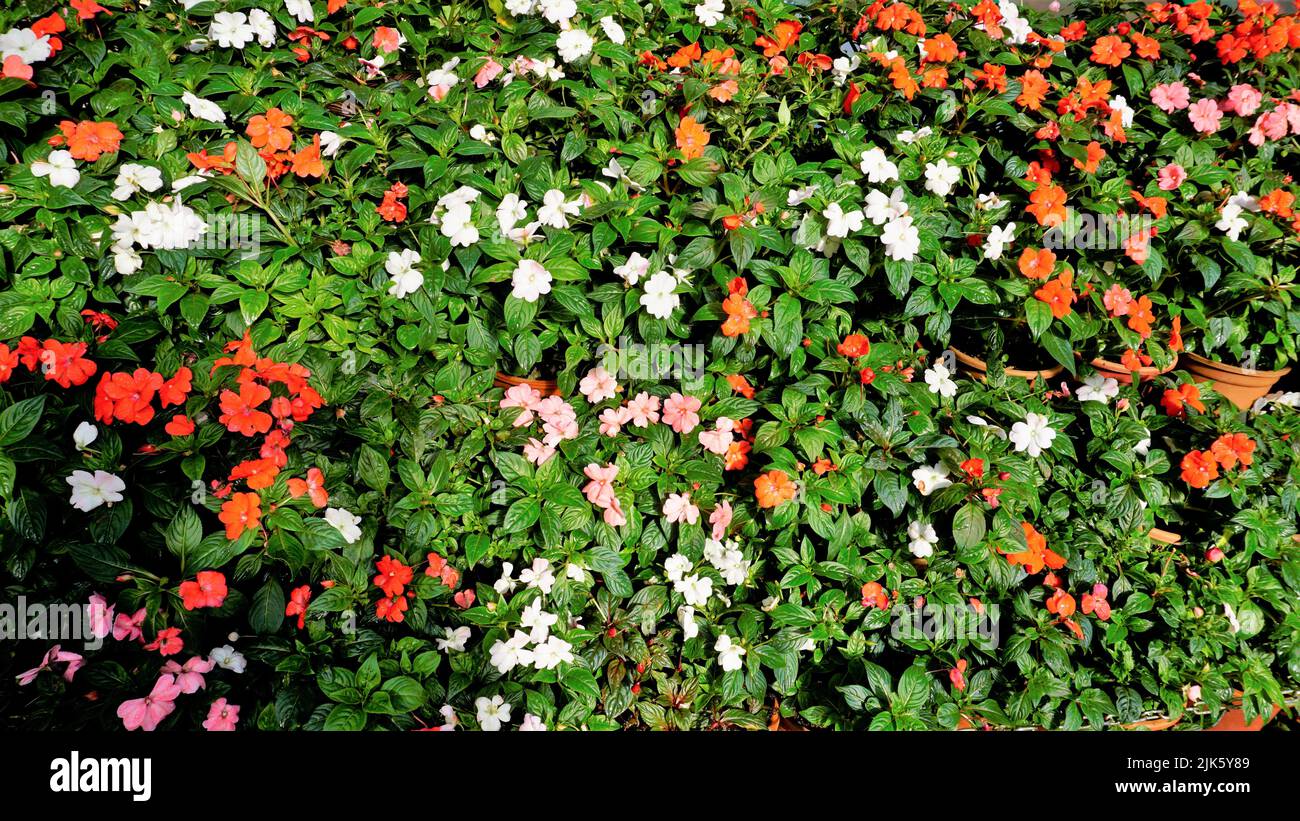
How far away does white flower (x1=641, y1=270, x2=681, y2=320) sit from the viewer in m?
1.97

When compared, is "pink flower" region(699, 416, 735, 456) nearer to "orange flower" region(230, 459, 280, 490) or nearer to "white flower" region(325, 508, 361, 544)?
"white flower" region(325, 508, 361, 544)

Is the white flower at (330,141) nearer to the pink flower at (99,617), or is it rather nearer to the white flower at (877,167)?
the pink flower at (99,617)

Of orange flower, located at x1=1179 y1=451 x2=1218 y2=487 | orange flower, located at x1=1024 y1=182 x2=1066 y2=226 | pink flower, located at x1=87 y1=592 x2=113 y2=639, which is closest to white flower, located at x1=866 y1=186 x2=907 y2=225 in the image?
orange flower, located at x1=1024 y1=182 x2=1066 y2=226

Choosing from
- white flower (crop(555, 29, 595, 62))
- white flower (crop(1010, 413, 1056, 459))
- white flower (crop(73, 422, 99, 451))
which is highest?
white flower (crop(555, 29, 595, 62))

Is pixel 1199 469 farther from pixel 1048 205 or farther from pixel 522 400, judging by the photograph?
pixel 522 400

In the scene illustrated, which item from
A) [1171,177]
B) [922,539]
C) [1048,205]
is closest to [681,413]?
[922,539]

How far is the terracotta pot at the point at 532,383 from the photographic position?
2.09 meters

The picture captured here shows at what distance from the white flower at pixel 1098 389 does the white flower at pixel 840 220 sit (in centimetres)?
89

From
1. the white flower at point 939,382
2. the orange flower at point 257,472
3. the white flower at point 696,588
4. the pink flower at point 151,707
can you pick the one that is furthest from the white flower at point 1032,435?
the pink flower at point 151,707

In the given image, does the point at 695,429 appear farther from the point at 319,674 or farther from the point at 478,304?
the point at 319,674

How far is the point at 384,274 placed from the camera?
6.56ft

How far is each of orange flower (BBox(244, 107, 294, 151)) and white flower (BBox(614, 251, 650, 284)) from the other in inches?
33.7

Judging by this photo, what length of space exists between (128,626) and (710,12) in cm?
219

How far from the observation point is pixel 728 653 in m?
2.00
